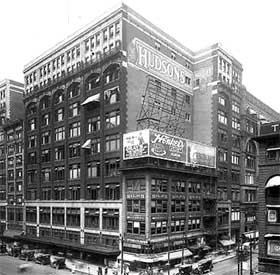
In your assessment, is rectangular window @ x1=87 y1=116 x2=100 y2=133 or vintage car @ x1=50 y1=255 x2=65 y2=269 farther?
rectangular window @ x1=87 y1=116 x2=100 y2=133

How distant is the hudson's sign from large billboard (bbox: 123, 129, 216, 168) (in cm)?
1370

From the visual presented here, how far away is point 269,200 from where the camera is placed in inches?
1730

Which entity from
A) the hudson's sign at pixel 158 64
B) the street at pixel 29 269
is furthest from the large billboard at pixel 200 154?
the street at pixel 29 269

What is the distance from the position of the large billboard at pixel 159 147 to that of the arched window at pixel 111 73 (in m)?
10.4

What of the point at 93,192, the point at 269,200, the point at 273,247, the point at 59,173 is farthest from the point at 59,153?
the point at 273,247

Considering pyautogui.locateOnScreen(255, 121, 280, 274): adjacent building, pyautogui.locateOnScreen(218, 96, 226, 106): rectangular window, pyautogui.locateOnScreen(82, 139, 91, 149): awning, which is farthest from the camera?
pyautogui.locateOnScreen(218, 96, 226, 106): rectangular window

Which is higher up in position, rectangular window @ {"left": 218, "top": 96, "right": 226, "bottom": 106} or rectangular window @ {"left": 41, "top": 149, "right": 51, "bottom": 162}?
rectangular window @ {"left": 218, "top": 96, "right": 226, "bottom": 106}

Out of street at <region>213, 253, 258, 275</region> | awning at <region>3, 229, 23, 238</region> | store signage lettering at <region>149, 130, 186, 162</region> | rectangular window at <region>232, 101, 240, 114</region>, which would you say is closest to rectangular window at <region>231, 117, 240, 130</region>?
rectangular window at <region>232, 101, 240, 114</region>

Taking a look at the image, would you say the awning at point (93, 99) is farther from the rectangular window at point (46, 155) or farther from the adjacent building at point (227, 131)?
the adjacent building at point (227, 131)

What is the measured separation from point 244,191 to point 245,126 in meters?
14.3

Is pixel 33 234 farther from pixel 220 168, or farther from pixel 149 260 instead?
pixel 220 168

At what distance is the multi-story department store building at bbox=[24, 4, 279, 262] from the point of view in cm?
5591

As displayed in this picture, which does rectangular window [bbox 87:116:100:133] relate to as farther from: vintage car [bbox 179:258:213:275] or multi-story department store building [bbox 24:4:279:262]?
vintage car [bbox 179:258:213:275]

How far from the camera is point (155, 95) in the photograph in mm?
64875
